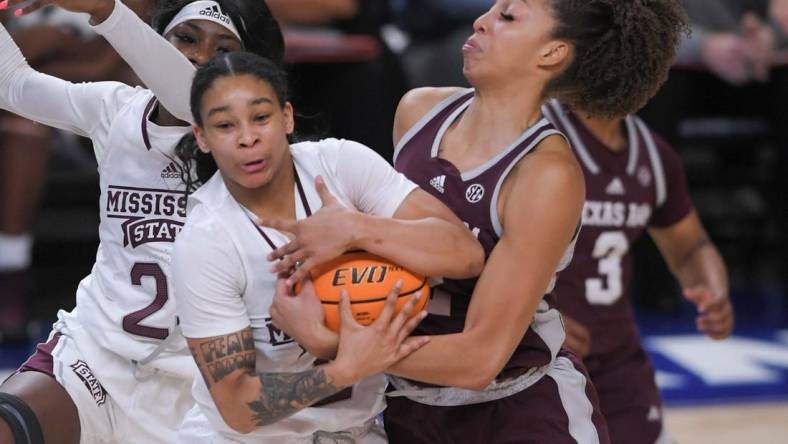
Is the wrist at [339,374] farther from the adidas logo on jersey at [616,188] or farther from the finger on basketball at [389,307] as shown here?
the adidas logo on jersey at [616,188]

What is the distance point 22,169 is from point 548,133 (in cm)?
410

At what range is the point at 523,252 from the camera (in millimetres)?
2781

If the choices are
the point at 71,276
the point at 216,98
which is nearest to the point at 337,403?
the point at 216,98

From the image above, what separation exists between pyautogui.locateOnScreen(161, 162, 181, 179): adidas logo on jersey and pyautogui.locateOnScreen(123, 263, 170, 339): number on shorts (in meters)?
0.24

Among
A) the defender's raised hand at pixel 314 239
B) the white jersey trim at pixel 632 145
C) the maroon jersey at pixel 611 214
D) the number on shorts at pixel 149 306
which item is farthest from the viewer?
the white jersey trim at pixel 632 145

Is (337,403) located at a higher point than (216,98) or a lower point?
lower

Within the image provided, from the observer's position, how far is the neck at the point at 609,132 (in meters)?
4.36

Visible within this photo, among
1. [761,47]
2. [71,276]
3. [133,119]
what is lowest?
[71,276]

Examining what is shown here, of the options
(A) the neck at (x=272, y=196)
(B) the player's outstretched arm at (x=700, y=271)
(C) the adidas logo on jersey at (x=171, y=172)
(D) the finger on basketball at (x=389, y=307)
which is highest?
(C) the adidas logo on jersey at (x=171, y=172)

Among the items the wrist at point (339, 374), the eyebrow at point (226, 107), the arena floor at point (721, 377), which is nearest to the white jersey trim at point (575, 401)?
the wrist at point (339, 374)

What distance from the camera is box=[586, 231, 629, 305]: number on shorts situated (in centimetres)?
430

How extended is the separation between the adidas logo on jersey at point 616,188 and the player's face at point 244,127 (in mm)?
Result: 1952

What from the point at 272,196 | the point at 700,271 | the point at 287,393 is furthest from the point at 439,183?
the point at 700,271

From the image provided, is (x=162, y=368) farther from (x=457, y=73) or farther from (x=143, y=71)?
(x=457, y=73)
